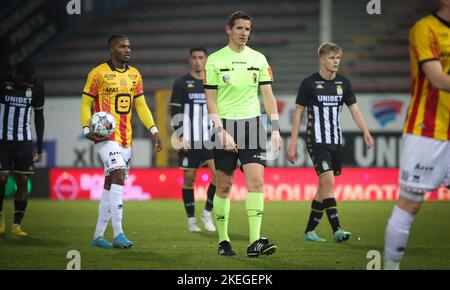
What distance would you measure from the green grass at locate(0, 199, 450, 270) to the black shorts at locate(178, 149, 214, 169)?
87cm

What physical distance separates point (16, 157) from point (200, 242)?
2700mm

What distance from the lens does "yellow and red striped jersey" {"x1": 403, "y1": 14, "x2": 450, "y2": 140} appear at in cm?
546

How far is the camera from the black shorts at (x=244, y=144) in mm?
7238

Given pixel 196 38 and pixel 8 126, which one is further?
pixel 196 38

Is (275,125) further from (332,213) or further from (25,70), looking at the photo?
(25,70)

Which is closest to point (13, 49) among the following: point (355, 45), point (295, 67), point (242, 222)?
point (295, 67)

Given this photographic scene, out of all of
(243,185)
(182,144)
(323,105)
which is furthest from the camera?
(243,185)

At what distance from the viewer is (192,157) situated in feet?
35.4

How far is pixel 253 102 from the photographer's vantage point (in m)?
7.41

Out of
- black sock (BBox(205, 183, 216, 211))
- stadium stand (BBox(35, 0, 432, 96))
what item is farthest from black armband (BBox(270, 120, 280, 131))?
stadium stand (BBox(35, 0, 432, 96))

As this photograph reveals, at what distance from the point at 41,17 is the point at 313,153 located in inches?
656

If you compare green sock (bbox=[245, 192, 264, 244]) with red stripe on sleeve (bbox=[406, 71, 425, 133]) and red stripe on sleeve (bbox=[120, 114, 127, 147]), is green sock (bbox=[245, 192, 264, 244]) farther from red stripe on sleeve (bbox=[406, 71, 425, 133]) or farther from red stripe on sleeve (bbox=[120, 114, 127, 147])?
red stripe on sleeve (bbox=[406, 71, 425, 133])

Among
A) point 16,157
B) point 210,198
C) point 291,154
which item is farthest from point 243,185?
point 291,154

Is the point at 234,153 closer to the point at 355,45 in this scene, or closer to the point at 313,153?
the point at 313,153
